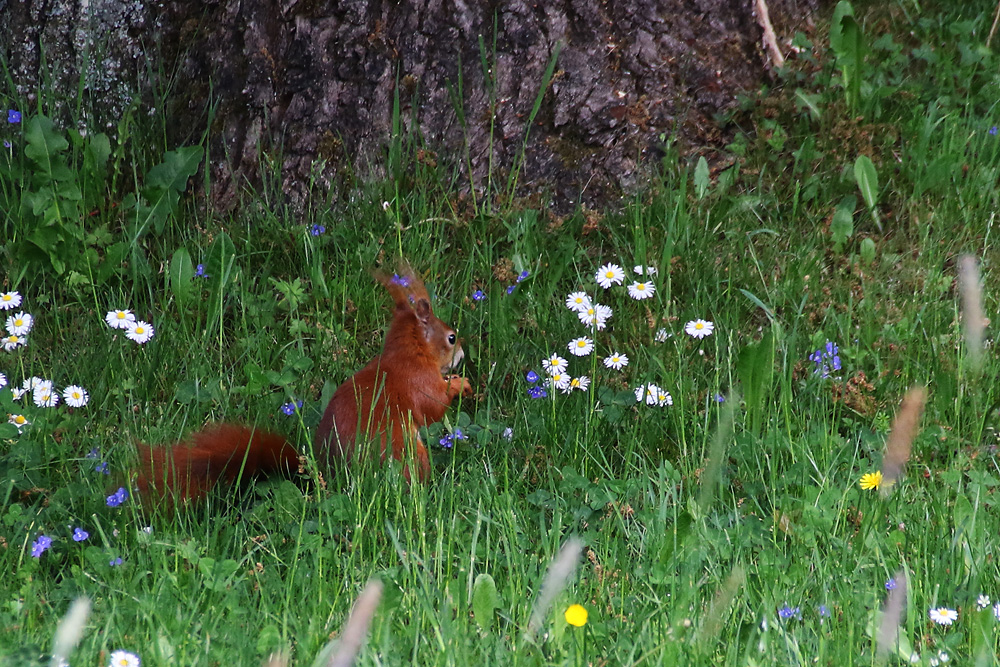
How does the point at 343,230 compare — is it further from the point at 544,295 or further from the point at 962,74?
the point at 962,74

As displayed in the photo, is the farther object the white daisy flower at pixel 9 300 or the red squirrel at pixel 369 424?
the white daisy flower at pixel 9 300

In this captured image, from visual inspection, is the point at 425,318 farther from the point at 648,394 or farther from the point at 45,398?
the point at 45,398

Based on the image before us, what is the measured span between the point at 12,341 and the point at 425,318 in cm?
134

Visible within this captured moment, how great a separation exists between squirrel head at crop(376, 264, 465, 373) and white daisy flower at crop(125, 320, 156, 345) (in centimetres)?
80

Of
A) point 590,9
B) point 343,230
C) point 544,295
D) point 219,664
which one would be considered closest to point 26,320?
point 343,230

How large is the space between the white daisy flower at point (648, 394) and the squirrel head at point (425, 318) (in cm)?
59

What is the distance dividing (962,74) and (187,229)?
3094 millimetres

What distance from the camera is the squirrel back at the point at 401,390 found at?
2879 millimetres

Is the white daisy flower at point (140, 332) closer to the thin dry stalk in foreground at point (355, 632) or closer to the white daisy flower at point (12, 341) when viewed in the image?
the white daisy flower at point (12, 341)

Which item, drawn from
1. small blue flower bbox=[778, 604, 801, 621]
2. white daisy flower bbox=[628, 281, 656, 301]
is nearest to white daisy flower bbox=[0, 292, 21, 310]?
white daisy flower bbox=[628, 281, 656, 301]

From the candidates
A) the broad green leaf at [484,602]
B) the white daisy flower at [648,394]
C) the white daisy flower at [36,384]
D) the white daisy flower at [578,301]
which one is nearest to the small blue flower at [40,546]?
the white daisy flower at [36,384]

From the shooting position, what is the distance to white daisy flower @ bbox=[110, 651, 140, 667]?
190 cm

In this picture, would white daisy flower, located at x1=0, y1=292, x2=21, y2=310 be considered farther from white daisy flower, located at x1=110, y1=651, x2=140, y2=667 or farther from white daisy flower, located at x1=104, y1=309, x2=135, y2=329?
white daisy flower, located at x1=110, y1=651, x2=140, y2=667

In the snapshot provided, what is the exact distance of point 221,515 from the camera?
2.81 meters
